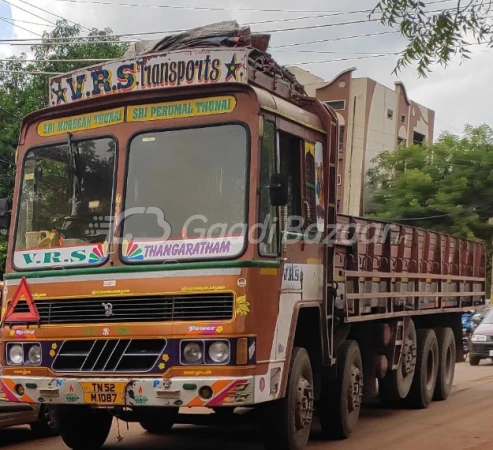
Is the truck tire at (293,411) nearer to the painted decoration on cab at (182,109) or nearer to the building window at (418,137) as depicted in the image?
the painted decoration on cab at (182,109)

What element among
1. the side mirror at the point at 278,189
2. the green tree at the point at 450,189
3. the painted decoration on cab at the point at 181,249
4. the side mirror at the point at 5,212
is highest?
the green tree at the point at 450,189

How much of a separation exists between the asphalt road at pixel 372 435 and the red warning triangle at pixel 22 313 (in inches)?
75.8

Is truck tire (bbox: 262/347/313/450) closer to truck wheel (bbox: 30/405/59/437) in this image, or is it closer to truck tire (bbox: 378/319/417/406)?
truck wheel (bbox: 30/405/59/437)

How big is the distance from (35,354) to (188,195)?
189 centimetres

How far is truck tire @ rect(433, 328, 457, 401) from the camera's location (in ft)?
41.1

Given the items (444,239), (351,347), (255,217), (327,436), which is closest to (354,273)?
(351,347)

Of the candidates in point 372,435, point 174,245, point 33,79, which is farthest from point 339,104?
point 174,245

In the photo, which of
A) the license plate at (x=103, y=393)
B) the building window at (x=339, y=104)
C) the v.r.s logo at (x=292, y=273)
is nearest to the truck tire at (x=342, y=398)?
the v.r.s logo at (x=292, y=273)

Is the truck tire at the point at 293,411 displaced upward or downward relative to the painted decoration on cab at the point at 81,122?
downward

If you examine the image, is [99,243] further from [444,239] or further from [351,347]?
[444,239]

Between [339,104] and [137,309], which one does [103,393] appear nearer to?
[137,309]

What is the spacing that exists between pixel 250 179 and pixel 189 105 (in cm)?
89

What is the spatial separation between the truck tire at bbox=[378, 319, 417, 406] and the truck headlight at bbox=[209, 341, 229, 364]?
4.48 meters

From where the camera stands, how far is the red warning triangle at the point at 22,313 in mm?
7391
